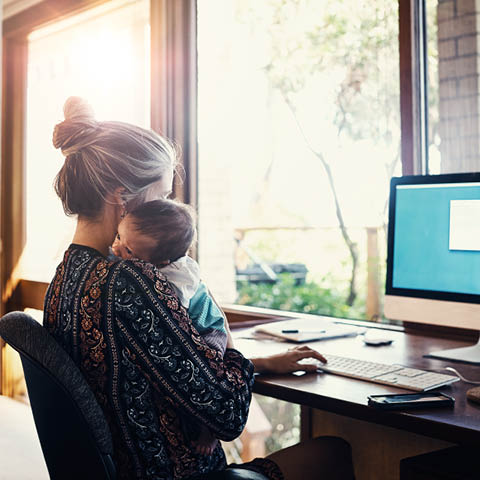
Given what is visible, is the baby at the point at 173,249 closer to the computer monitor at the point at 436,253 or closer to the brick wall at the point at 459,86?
the computer monitor at the point at 436,253

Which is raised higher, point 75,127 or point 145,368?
point 75,127

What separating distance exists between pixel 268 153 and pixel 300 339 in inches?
175

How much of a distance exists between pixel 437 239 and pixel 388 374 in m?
0.46

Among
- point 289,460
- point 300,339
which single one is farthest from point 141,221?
point 300,339

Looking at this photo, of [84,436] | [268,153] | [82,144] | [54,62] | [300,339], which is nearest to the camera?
[84,436]

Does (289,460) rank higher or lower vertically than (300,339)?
lower

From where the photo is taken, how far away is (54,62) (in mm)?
4086

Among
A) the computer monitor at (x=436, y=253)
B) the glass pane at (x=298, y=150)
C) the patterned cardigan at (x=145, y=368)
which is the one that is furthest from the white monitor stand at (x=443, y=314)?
the glass pane at (x=298, y=150)

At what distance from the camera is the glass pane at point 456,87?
1968 mm

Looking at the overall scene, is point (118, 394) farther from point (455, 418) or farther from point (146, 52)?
point (146, 52)

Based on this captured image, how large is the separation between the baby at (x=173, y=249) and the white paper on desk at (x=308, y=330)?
0.52m

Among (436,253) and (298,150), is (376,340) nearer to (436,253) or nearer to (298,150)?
(436,253)

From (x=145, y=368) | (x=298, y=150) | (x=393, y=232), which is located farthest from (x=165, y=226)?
(x=298, y=150)

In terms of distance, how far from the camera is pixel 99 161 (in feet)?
4.00
